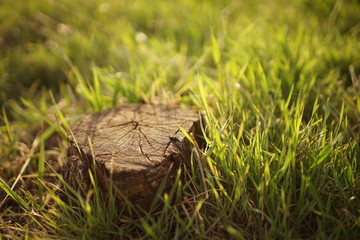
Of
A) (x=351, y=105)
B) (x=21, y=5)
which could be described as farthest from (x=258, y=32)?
(x=21, y=5)

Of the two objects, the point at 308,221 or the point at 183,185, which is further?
the point at 183,185

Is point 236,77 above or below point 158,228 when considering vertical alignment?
above

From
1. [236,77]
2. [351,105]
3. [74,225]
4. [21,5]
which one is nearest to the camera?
[74,225]

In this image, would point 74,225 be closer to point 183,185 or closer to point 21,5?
point 183,185

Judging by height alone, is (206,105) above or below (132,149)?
above
